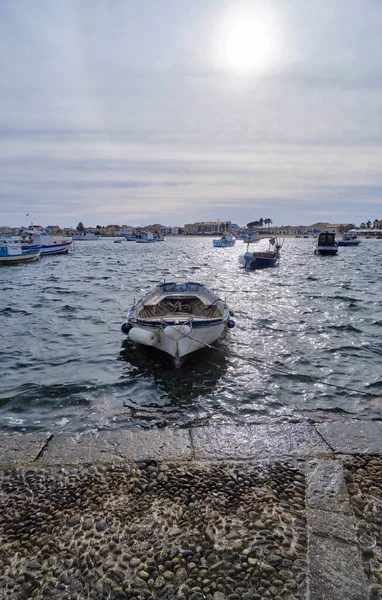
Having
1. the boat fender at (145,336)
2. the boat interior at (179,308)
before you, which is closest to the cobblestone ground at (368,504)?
the boat fender at (145,336)

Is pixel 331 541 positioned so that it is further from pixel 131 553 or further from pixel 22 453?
pixel 22 453

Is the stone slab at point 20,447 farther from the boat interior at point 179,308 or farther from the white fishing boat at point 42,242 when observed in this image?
the white fishing boat at point 42,242

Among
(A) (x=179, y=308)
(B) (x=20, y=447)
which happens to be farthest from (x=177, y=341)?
(B) (x=20, y=447)

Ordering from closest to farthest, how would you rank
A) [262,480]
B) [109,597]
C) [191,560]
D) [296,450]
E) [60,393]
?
[109,597], [191,560], [262,480], [296,450], [60,393]

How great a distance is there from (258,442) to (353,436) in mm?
1680

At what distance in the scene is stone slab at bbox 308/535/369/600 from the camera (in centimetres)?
318

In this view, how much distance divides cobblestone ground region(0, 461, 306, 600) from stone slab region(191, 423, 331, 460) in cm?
43

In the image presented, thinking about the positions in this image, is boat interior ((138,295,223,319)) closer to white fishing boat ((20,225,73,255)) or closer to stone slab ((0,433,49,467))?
stone slab ((0,433,49,467))

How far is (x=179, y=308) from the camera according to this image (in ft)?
44.2

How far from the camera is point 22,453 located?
18.7ft

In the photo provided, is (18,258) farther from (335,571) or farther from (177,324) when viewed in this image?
(335,571)

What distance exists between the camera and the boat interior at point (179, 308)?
41.5 feet

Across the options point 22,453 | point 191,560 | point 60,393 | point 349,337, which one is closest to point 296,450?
point 191,560

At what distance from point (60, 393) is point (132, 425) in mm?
2656
